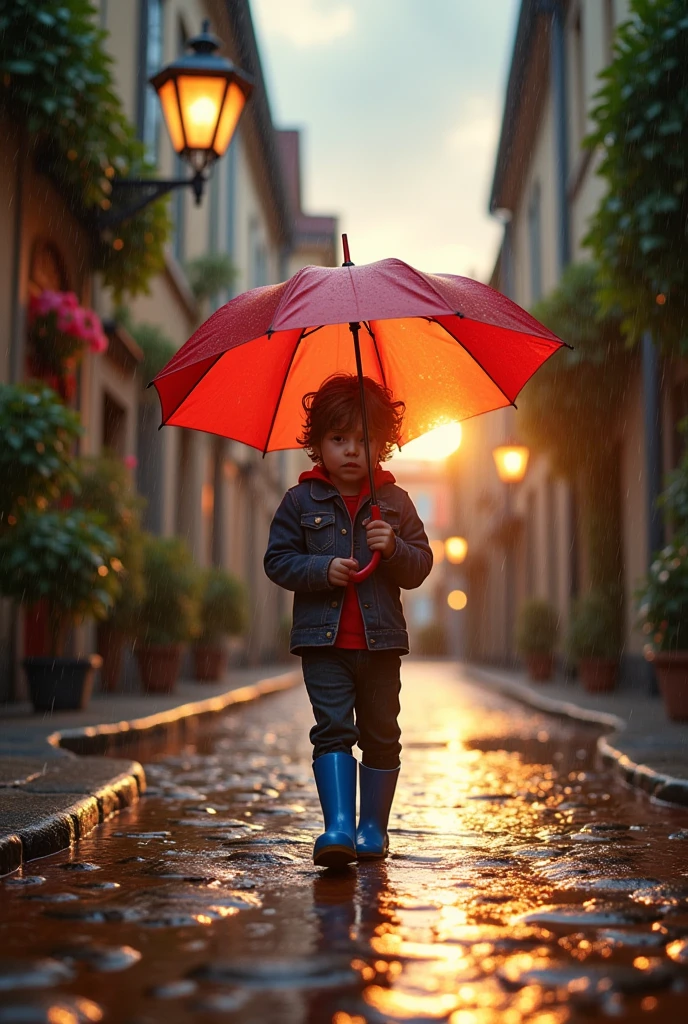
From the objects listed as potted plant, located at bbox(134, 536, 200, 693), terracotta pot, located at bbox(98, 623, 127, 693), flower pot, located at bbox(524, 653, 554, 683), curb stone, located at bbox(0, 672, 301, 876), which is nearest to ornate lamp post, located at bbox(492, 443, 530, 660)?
flower pot, located at bbox(524, 653, 554, 683)

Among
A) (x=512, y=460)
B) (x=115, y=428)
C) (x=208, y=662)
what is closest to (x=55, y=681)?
(x=115, y=428)

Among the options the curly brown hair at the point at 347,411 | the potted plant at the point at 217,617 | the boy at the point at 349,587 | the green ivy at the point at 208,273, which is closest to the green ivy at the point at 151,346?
the potted plant at the point at 217,617

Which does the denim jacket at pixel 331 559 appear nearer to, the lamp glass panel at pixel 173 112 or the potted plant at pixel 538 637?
the lamp glass panel at pixel 173 112

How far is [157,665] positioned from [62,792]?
745 centimetres

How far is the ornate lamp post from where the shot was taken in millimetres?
16016

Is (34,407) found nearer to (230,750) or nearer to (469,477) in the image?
(230,750)

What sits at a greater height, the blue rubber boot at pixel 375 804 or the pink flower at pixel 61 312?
the pink flower at pixel 61 312

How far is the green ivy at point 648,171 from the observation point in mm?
6090

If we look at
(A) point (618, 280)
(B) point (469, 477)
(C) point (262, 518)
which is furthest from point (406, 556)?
(B) point (469, 477)

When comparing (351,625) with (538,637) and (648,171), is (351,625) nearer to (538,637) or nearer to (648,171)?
(648,171)

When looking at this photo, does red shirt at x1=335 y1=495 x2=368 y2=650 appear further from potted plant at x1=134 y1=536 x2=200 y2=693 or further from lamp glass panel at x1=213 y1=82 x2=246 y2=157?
potted plant at x1=134 y1=536 x2=200 y2=693

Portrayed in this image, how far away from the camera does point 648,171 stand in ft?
20.9

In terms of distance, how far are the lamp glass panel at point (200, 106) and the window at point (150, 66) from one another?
418 cm

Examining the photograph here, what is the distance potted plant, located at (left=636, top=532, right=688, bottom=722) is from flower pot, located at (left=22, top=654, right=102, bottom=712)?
374 cm
